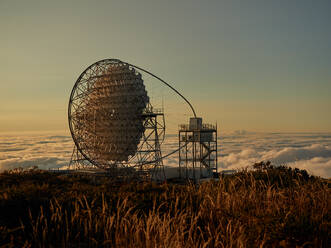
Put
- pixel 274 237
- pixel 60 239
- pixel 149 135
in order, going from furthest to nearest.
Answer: pixel 149 135 → pixel 60 239 → pixel 274 237

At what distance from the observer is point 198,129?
4166cm

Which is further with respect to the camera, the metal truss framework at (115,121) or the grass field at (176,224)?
the metal truss framework at (115,121)

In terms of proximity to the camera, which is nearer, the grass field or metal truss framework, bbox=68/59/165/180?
the grass field

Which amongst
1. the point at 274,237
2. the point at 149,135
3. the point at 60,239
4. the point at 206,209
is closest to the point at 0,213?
the point at 60,239

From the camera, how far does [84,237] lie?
27.5 feet

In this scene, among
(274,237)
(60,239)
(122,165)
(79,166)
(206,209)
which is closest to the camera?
(274,237)

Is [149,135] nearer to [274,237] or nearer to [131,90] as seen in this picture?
[131,90]

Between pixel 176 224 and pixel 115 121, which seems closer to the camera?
pixel 176 224

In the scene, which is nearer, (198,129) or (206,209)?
(206,209)

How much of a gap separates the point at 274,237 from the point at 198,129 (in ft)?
111

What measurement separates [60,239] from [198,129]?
33859 millimetres

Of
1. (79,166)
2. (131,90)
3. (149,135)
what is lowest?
(79,166)

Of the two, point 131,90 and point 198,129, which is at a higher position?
point 131,90

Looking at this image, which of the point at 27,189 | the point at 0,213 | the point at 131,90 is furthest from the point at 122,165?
the point at 0,213
